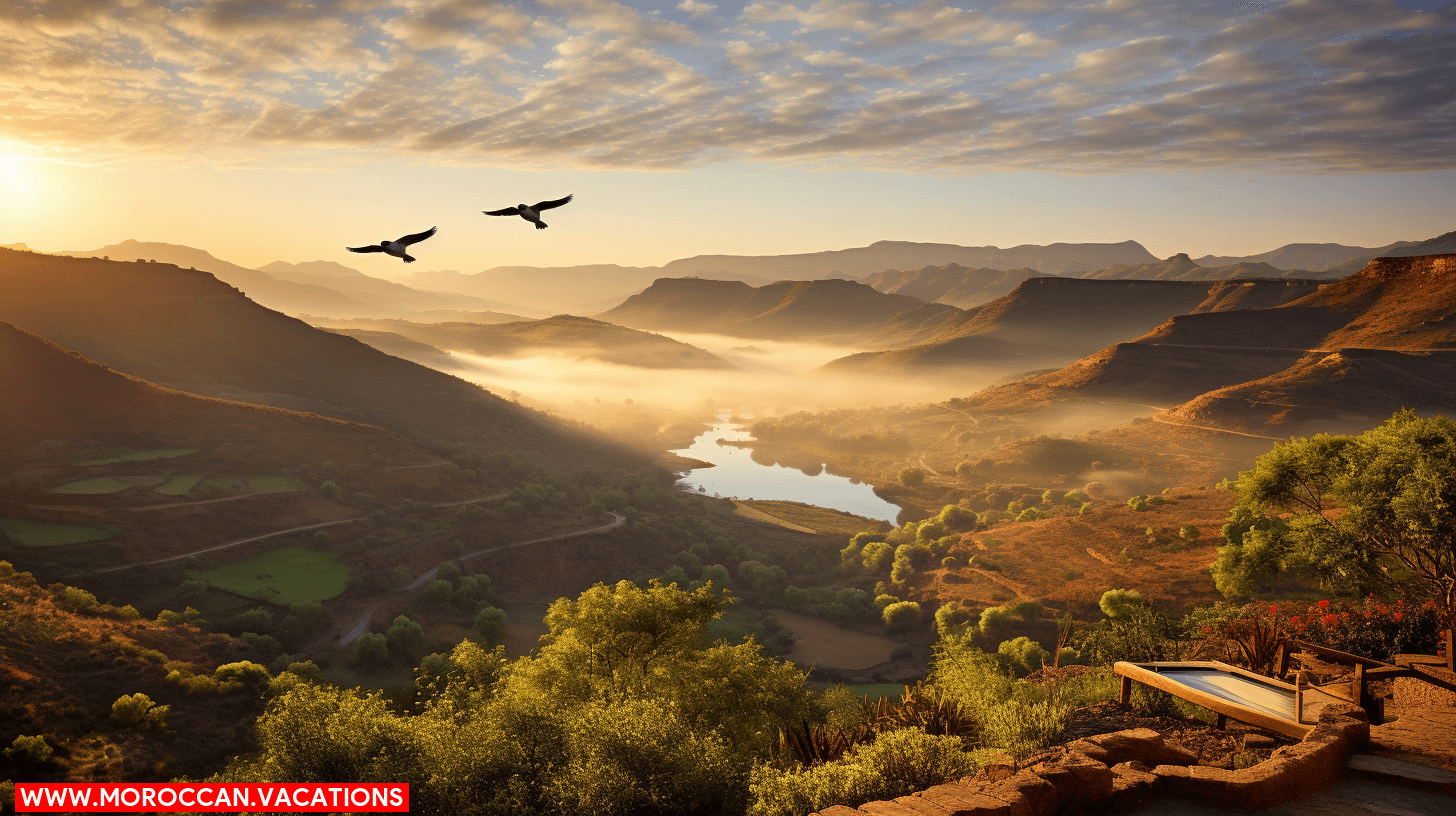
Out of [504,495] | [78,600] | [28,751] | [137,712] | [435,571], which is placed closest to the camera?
[28,751]

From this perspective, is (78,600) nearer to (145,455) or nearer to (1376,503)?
(145,455)

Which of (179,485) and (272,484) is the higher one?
(179,485)

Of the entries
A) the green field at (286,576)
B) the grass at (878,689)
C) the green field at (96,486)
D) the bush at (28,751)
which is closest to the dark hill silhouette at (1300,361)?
the grass at (878,689)

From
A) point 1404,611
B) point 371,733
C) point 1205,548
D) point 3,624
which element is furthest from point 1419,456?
point 3,624

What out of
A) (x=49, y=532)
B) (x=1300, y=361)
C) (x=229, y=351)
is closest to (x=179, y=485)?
(x=49, y=532)

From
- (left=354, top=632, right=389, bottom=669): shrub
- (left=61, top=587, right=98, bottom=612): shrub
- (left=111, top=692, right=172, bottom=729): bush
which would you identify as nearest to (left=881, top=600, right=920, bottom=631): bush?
(left=354, top=632, right=389, bottom=669): shrub

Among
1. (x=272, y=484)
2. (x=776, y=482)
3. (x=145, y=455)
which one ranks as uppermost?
(x=145, y=455)
